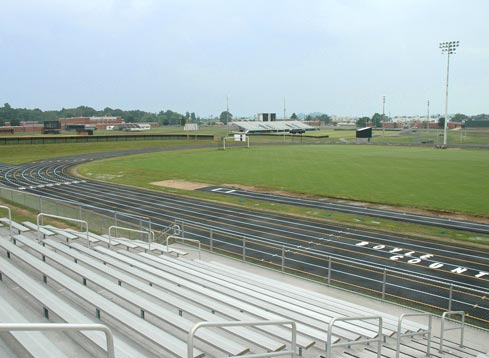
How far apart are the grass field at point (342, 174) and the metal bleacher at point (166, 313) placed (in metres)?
23.5

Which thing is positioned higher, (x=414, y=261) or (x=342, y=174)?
(x=342, y=174)

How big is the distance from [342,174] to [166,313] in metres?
42.3

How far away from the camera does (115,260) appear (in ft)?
37.1

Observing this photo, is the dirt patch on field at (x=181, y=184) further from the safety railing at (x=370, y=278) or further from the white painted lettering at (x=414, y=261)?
the white painted lettering at (x=414, y=261)

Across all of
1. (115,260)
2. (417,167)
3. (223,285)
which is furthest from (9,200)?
(417,167)

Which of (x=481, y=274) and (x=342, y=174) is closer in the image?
(x=481, y=274)

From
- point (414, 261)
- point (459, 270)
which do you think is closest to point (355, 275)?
point (414, 261)

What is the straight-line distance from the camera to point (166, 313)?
283 inches

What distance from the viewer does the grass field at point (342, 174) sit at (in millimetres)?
34812

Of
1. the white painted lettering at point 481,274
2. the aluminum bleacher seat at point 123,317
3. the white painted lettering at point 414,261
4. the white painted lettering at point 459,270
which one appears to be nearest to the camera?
the aluminum bleacher seat at point 123,317

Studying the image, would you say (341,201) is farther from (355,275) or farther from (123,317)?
(123,317)

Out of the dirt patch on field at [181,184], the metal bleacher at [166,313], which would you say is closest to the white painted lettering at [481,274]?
the metal bleacher at [166,313]

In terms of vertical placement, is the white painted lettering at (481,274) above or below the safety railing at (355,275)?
below

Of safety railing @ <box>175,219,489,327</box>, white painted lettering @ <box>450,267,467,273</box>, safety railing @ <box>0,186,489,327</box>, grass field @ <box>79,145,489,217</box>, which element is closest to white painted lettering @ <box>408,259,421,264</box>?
safety railing @ <box>0,186,489,327</box>
